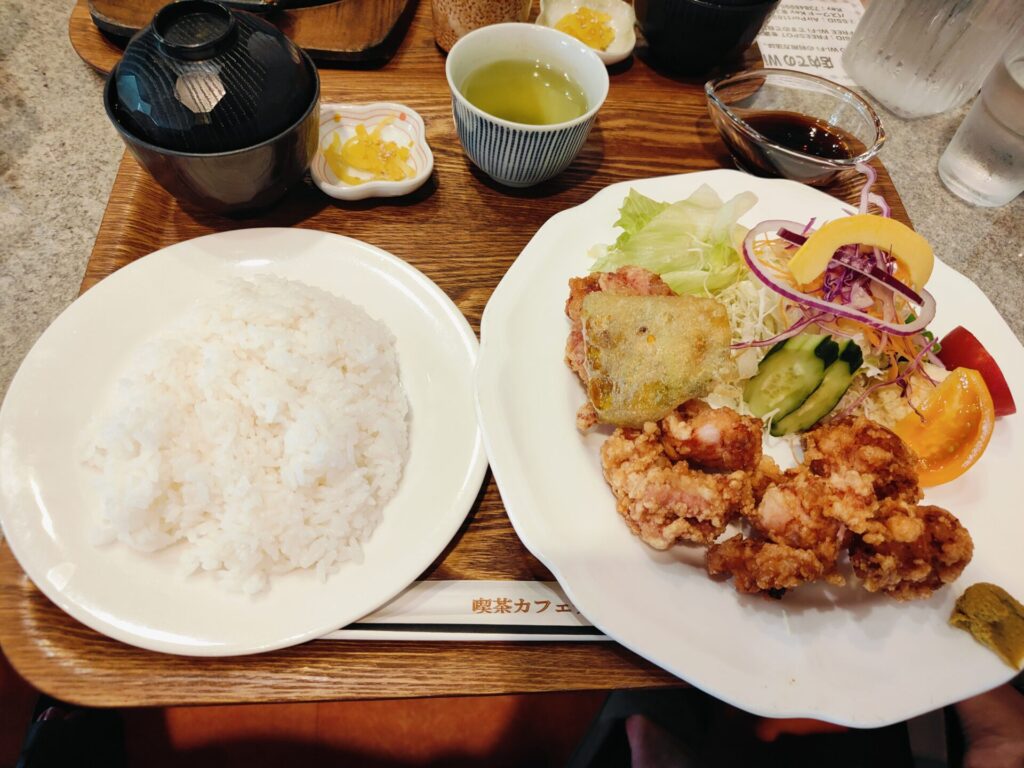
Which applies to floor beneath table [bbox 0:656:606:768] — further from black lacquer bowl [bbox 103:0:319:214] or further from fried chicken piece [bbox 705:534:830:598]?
black lacquer bowl [bbox 103:0:319:214]

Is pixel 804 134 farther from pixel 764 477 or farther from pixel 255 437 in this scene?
pixel 255 437

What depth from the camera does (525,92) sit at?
2256 millimetres

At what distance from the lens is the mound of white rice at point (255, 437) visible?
4.64ft

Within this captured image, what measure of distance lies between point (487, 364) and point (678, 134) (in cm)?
154

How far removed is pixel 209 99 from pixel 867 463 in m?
1.96

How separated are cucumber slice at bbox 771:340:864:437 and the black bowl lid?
176cm

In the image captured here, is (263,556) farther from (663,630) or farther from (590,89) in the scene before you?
(590,89)

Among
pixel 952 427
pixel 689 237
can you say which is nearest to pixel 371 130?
pixel 689 237

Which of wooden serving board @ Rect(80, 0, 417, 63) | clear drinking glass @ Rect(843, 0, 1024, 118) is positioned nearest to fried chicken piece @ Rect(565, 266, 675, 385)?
wooden serving board @ Rect(80, 0, 417, 63)

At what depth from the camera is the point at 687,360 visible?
151 centimetres

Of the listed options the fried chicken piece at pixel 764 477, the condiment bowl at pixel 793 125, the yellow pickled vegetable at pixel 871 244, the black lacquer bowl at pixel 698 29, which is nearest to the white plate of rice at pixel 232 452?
the fried chicken piece at pixel 764 477

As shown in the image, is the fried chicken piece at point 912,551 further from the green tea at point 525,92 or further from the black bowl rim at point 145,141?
the black bowl rim at point 145,141

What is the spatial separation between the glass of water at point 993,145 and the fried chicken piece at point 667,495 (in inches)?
83.6

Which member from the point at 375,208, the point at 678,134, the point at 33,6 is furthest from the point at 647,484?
the point at 33,6
